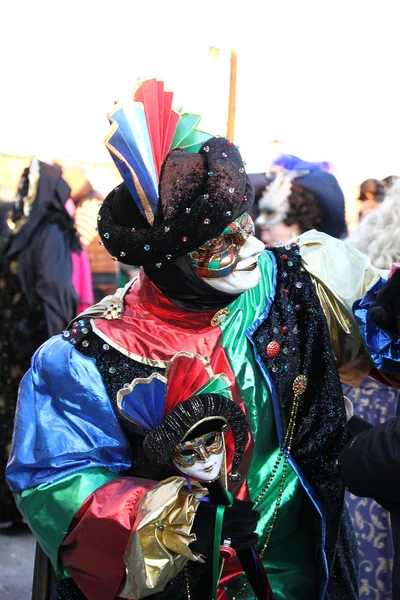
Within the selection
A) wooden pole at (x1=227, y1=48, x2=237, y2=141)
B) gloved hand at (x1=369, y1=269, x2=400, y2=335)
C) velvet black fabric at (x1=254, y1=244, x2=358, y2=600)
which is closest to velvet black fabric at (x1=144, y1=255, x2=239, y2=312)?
velvet black fabric at (x1=254, y1=244, x2=358, y2=600)

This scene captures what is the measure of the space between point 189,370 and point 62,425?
382mm

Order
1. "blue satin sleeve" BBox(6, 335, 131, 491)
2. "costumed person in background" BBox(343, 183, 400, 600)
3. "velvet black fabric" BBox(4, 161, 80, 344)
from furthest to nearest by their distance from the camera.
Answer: "velvet black fabric" BBox(4, 161, 80, 344), "costumed person in background" BBox(343, 183, 400, 600), "blue satin sleeve" BBox(6, 335, 131, 491)

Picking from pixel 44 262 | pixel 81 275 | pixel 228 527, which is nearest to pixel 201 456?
pixel 228 527

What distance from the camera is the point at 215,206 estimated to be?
5.48ft

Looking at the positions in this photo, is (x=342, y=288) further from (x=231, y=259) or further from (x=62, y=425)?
(x=62, y=425)

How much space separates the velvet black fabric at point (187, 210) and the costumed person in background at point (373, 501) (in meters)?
0.77

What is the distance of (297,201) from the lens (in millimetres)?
4148

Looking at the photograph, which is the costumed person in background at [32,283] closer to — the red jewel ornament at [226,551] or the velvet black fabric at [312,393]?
the velvet black fabric at [312,393]

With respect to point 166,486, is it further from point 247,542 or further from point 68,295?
point 68,295

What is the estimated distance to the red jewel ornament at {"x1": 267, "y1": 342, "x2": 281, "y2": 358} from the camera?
1.89 m

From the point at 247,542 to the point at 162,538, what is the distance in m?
0.21

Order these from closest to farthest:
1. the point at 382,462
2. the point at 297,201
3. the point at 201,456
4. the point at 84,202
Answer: the point at 382,462
the point at 201,456
the point at 297,201
the point at 84,202

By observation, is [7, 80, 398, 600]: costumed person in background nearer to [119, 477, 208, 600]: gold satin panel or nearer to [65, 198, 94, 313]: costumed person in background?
[119, 477, 208, 600]: gold satin panel

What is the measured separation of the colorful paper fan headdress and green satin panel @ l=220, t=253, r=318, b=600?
0.32 m
